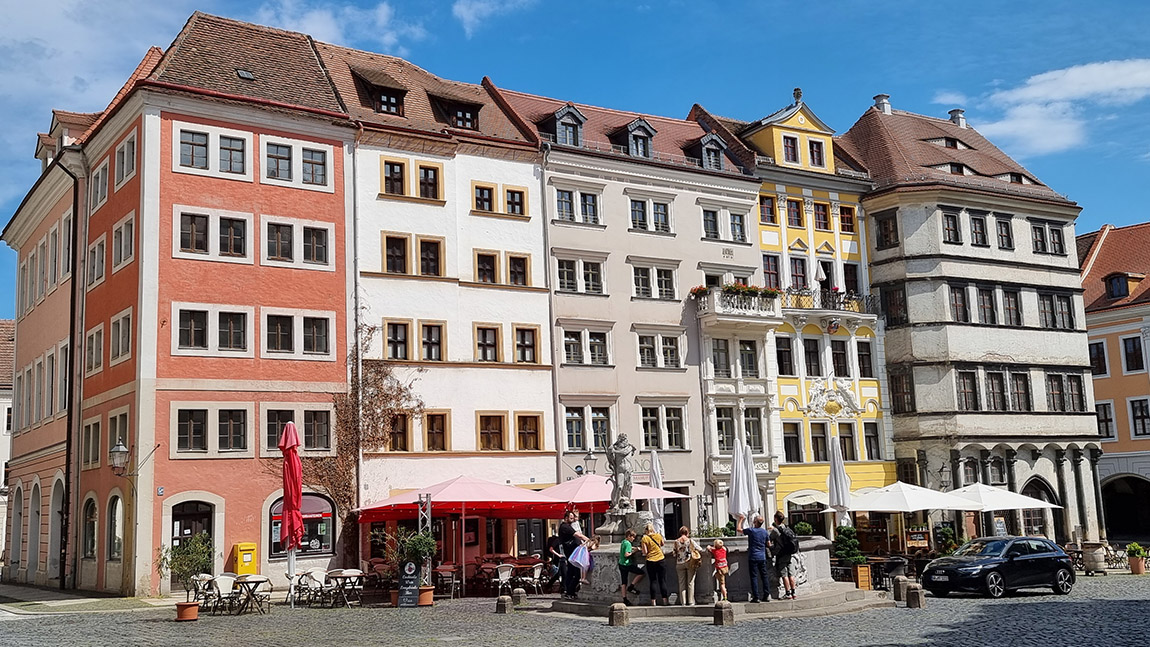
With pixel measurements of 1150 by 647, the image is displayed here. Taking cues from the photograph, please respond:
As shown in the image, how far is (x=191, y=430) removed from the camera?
105 feet

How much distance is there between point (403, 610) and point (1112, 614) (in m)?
14.3

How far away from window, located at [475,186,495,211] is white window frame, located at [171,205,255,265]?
823cm

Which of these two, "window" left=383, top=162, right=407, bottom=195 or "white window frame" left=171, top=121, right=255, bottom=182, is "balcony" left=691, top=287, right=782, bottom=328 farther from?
"white window frame" left=171, top=121, right=255, bottom=182

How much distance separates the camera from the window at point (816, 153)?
156 feet

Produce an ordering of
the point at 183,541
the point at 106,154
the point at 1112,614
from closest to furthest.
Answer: the point at 1112,614, the point at 183,541, the point at 106,154

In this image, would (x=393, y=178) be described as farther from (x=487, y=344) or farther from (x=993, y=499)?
(x=993, y=499)

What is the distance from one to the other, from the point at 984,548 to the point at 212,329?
21.6 m

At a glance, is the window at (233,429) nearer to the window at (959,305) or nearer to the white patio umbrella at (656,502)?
the white patio umbrella at (656,502)

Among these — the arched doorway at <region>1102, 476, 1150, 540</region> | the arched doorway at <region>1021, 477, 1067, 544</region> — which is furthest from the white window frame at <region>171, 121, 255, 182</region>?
the arched doorway at <region>1102, 476, 1150, 540</region>

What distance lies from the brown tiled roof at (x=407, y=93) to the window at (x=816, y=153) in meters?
13.3

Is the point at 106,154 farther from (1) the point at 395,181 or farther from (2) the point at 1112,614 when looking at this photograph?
(2) the point at 1112,614

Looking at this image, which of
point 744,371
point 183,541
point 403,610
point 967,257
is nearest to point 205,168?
point 183,541

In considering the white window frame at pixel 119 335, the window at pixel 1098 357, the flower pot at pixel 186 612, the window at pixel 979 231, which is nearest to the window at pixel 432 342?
the white window frame at pixel 119 335

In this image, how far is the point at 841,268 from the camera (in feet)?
155
